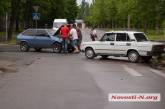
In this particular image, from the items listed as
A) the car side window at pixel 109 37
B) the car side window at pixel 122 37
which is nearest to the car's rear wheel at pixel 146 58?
the car side window at pixel 122 37

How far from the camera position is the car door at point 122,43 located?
26569mm

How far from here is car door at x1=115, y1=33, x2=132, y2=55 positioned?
26.6 metres

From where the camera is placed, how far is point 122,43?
26.7 metres

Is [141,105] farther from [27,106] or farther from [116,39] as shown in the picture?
[116,39]

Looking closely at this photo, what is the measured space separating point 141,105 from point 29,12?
6382 centimetres

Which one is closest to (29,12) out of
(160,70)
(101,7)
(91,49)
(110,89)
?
(91,49)

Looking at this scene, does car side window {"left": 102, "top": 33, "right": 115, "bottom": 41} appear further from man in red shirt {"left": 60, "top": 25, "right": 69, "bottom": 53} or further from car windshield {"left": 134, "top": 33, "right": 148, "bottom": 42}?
man in red shirt {"left": 60, "top": 25, "right": 69, "bottom": 53}

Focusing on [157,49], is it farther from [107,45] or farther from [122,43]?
[107,45]

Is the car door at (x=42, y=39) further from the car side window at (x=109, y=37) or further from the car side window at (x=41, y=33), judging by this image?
the car side window at (x=109, y=37)

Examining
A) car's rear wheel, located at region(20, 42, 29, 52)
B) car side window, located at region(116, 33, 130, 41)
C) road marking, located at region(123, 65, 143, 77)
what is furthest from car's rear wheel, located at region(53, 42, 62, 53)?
road marking, located at region(123, 65, 143, 77)

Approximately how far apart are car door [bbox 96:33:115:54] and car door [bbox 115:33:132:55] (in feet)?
0.95

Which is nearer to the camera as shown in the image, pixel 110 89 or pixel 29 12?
pixel 110 89

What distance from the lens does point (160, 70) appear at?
22156 millimetres

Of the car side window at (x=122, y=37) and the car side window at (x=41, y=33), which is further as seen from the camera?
the car side window at (x=41, y=33)
